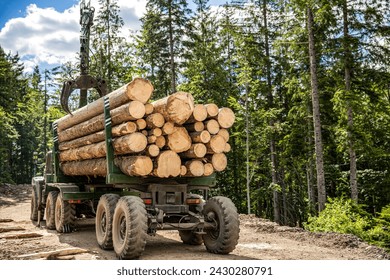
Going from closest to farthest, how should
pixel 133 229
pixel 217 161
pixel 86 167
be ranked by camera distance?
1. pixel 133 229
2. pixel 217 161
3. pixel 86 167

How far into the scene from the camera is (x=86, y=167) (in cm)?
1020

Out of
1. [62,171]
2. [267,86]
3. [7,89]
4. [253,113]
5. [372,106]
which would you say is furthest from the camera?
[7,89]

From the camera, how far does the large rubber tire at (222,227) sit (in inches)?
308

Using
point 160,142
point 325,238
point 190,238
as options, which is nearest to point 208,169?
point 160,142

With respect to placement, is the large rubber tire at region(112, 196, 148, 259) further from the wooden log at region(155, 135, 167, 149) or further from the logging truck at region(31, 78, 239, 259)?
the wooden log at region(155, 135, 167, 149)

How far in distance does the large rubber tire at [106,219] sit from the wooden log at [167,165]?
1228 mm

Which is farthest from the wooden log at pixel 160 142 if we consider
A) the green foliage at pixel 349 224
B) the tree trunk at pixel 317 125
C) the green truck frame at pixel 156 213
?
the tree trunk at pixel 317 125

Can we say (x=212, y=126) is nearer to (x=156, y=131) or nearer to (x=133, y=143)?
(x=156, y=131)

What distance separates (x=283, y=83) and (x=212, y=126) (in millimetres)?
13779
